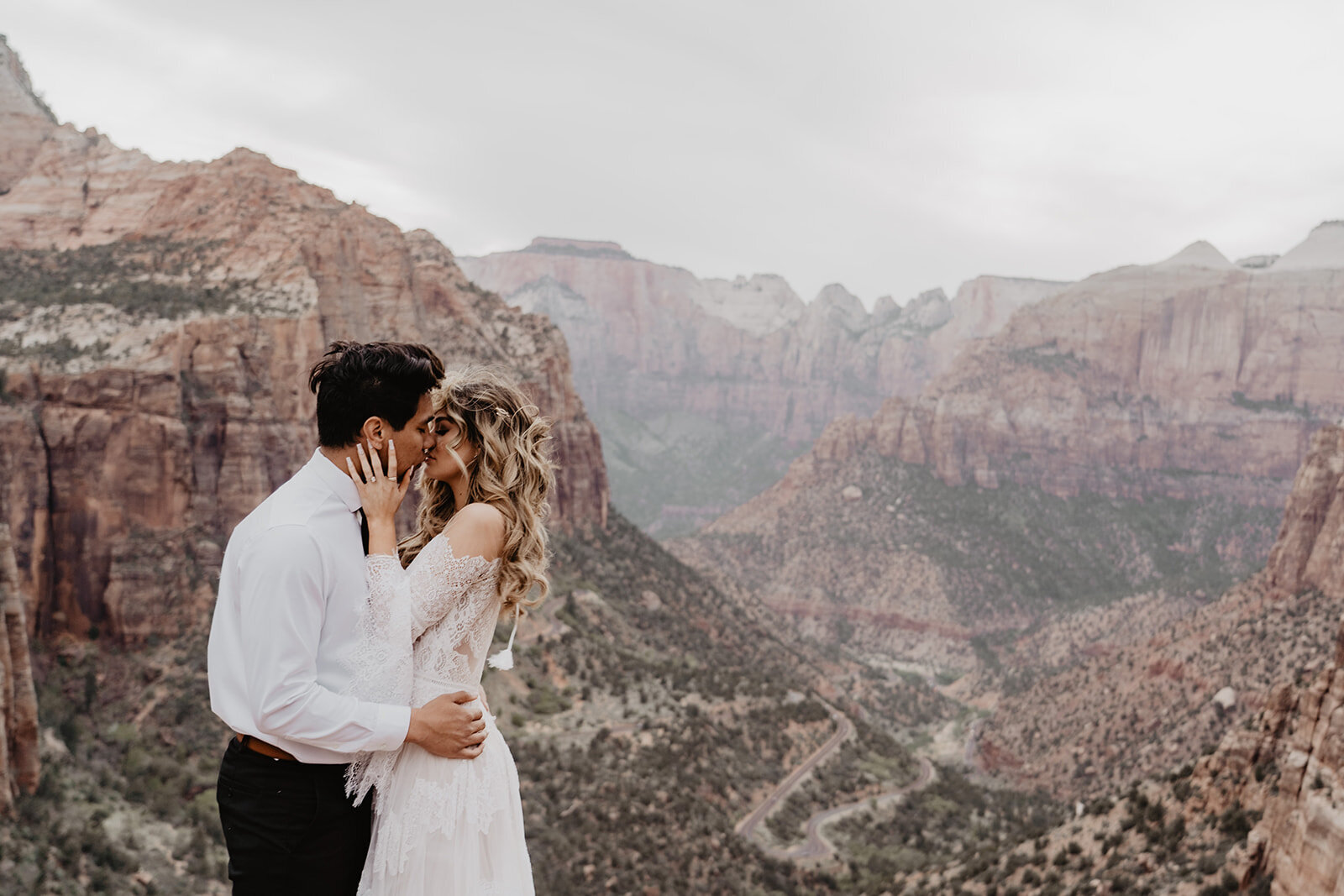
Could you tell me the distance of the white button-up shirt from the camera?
4.29m

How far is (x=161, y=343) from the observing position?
34375 millimetres

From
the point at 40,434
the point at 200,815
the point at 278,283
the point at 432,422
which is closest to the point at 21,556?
the point at 40,434

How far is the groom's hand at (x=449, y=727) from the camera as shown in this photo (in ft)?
15.5

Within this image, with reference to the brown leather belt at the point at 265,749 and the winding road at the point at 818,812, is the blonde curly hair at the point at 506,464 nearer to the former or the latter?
the brown leather belt at the point at 265,749

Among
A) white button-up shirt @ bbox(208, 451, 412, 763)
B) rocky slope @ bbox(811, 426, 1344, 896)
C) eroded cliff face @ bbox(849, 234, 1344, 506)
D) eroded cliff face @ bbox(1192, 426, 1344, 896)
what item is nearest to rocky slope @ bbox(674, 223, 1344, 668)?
eroded cliff face @ bbox(849, 234, 1344, 506)

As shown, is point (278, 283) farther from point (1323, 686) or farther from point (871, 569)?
point (871, 569)

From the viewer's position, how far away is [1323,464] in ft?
168

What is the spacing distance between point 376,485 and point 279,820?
1.69m

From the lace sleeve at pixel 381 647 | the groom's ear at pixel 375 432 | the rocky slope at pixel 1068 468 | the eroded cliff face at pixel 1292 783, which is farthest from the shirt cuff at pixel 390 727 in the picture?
the rocky slope at pixel 1068 468

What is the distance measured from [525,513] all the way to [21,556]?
105 feet

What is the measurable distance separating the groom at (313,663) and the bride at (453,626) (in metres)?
0.11

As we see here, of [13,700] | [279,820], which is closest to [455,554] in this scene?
[279,820]

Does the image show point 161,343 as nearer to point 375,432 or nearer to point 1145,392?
point 375,432

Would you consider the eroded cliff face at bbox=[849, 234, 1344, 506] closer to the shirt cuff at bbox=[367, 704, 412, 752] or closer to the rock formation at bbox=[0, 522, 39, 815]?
the rock formation at bbox=[0, 522, 39, 815]
